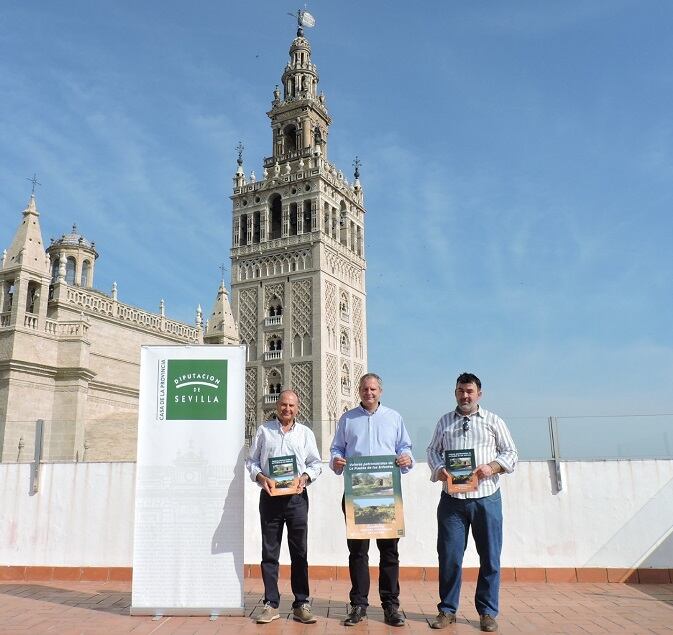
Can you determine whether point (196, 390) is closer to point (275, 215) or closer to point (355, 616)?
point (355, 616)

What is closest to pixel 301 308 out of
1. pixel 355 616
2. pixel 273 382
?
pixel 273 382

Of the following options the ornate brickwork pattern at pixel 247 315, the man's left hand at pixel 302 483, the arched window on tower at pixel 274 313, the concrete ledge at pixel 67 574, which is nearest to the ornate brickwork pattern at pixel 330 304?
the arched window on tower at pixel 274 313

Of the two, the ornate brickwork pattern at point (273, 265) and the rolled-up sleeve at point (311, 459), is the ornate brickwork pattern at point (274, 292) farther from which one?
the rolled-up sleeve at point (311, 459)

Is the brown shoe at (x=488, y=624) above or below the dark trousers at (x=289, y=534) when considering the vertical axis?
below

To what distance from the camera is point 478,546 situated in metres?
6.05

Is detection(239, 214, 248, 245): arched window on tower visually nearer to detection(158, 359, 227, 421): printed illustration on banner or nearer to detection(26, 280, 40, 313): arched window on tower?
detection(26, 280, 40, 313): arched window on tower

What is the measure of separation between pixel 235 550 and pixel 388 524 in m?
1.62

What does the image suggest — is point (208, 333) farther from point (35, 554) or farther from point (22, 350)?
point (35, 554)

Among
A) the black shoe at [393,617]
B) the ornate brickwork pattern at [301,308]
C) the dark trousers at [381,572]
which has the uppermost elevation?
the ornate brickwork pattern at [301,308]

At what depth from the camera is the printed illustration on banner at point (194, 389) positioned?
6743mm

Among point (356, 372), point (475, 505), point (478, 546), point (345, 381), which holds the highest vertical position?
point (356, 372)

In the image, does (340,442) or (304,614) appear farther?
(340,442)

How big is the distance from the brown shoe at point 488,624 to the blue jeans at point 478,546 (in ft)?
0.41

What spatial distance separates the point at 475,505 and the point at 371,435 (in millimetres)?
1168
